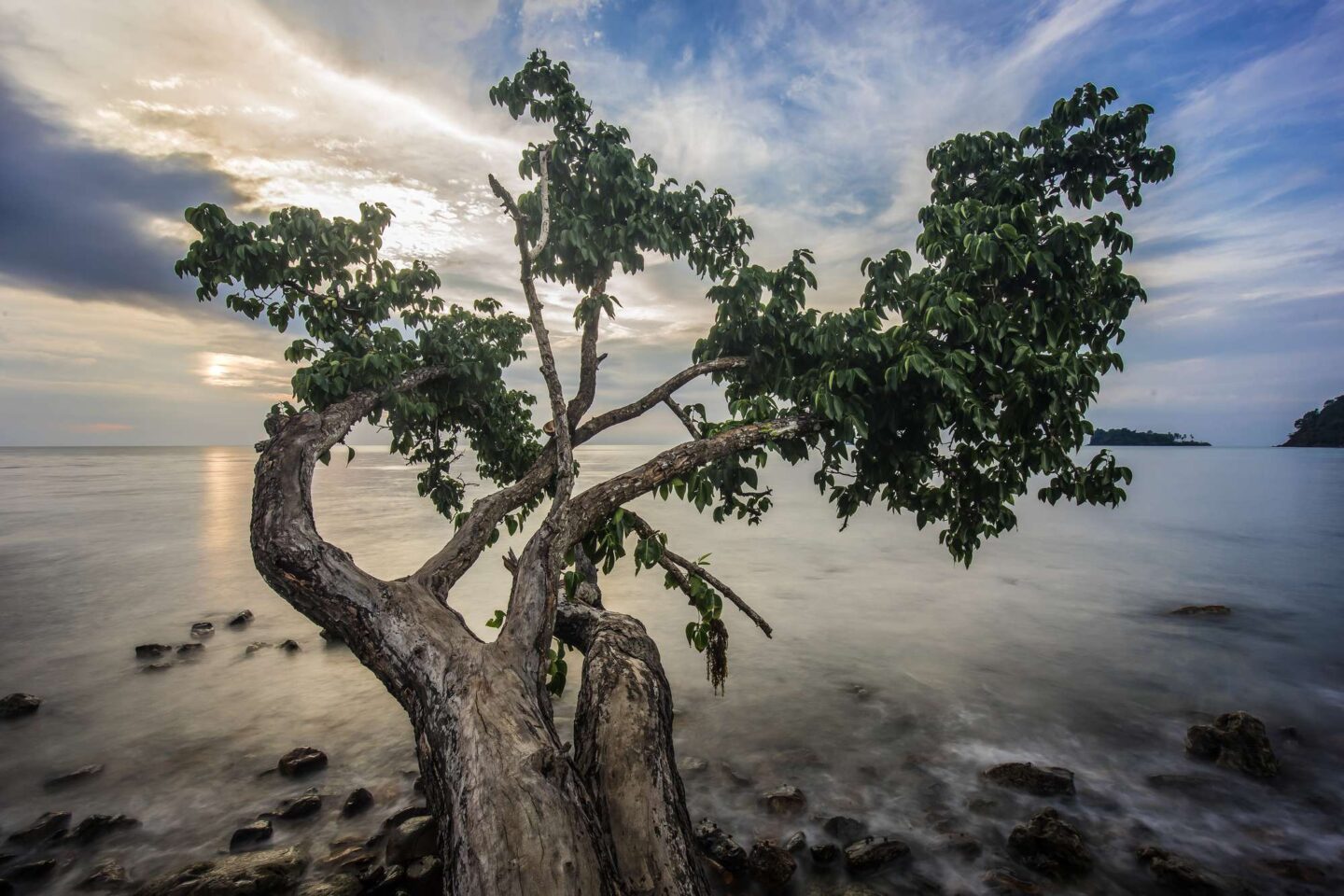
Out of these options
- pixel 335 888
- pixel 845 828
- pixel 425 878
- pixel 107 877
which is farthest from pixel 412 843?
pixel 845 828

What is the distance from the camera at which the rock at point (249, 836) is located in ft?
14.1

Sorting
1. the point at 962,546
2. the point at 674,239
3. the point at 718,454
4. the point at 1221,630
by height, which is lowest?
the point at 1221,630

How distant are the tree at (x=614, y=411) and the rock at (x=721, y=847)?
3.65 ft

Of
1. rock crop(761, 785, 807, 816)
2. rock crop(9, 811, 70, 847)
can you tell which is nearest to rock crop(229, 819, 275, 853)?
rock crop(9, 811, 70, 847)

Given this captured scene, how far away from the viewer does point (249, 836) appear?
434 cm

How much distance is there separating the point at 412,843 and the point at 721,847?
2137 mm

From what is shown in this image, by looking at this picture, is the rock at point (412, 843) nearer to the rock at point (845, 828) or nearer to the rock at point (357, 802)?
the rock at point (357, 802)

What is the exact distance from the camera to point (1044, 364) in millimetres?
4422

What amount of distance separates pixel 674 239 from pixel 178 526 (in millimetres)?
24280

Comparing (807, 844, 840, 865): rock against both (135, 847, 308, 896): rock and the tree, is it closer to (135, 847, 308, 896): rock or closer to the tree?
the tree

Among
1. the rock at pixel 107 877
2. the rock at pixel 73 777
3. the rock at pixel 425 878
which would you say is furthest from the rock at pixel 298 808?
the rock at pixel 73 777

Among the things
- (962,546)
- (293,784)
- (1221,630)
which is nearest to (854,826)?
(962,546)

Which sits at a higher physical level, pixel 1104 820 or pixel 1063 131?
pixel 1063 131

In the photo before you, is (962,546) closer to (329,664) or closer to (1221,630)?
(329,664)
